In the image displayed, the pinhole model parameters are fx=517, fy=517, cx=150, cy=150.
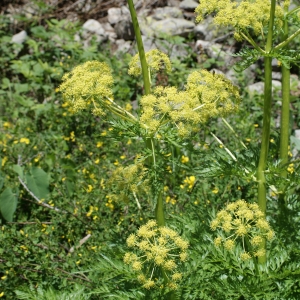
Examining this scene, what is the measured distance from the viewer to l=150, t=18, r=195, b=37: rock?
24.8 feet

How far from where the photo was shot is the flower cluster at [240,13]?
2.61 m

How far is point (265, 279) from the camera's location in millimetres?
2666

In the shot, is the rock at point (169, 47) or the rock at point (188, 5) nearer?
the rock at point (169, 47)

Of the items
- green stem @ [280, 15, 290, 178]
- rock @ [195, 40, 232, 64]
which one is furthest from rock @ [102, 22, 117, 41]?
green stem @ [280, 15, 290, 178]

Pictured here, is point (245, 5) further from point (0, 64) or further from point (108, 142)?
point (0, 64)

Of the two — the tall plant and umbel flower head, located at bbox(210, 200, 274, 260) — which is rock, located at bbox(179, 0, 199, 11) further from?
umbel flower head, located at bbox(210, 200, 274, 260)

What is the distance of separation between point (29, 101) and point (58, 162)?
1.52m

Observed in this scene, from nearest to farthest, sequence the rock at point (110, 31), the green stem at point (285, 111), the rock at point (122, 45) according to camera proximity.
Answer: the green stem at point (285, 111)
the rock at point (122, 45)
the rock at point (110, 31)

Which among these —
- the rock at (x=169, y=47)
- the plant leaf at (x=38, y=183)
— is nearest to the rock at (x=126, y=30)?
the rock at (x=169, y=47)

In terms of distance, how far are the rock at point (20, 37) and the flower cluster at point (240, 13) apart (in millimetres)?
5743

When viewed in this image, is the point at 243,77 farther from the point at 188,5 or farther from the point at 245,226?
the point at 245,226

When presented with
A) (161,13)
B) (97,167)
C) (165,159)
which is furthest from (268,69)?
(161,13)

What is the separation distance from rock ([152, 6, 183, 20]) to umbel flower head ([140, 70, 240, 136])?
545 cm

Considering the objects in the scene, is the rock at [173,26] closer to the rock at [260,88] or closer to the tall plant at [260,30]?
the rock at [260,88]
